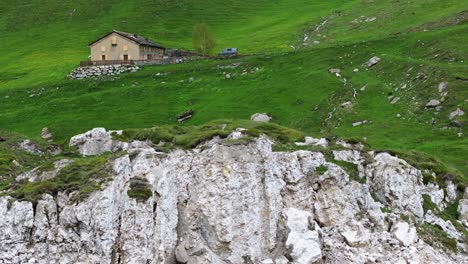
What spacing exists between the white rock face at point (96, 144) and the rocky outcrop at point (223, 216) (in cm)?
390

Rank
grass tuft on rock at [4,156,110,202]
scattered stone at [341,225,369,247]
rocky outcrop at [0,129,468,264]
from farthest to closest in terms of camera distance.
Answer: scattered stone at [341,225,369,247] < grass tuft on rock at [4,156,110,202] < rocky outcrop at [0,129,468,264]

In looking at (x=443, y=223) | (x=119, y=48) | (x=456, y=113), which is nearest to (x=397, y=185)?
(x=443, y=223)

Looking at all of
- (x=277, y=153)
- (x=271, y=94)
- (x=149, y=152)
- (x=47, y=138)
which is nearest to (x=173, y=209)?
(x=149, y=152)

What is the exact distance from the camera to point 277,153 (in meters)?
38.1

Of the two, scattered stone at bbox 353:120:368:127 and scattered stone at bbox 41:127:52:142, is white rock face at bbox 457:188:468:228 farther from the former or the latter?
scattered stone at bbox 41:127:52:142

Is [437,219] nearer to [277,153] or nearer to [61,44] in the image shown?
[277,153]

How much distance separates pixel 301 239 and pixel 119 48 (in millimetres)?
90477

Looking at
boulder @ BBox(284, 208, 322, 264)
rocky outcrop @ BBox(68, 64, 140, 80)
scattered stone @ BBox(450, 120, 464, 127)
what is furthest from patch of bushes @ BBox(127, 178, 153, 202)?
rocky outcrop @ BBox(68, 64, 140, 80)

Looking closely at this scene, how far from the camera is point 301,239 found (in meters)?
34.5

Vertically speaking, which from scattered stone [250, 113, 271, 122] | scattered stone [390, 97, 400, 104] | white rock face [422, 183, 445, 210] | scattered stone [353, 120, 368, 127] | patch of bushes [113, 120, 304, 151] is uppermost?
patch of bushes [113, 120, 304, 151]

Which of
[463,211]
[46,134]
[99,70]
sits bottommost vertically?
[99,70]

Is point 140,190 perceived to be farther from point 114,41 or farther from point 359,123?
point 114,41

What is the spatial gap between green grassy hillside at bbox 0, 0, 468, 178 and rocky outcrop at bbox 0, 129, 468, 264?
14661 mm

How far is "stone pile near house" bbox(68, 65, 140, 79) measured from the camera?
106 metres
